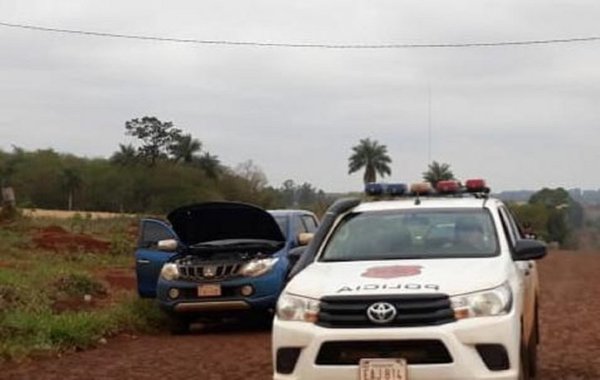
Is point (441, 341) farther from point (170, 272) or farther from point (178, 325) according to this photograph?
point (178, 325)

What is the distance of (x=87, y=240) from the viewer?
32.9 m

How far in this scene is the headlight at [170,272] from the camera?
12945 millimetres

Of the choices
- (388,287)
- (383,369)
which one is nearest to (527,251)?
(388,287)

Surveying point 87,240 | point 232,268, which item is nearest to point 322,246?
point 232,268

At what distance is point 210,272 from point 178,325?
112 centimetres

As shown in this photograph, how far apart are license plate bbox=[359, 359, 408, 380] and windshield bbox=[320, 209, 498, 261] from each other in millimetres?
1326

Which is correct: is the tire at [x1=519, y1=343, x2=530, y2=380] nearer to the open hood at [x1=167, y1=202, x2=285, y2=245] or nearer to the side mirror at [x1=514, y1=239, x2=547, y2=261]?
the side mirror at [x1=514, y1=239, x2=547, y2=261]

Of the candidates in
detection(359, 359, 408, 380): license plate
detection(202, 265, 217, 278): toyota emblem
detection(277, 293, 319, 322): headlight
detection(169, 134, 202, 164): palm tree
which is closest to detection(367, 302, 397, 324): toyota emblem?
detection(359, 359, 408, 380): license plate

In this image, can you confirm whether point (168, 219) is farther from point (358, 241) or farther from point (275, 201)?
point (275, 201)

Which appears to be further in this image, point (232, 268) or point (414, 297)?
point (232, 268)

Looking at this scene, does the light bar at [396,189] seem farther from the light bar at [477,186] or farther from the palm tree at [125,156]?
the palm tree at [125,156]

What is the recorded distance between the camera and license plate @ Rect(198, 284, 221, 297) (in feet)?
41.8

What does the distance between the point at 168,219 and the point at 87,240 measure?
66.1ft

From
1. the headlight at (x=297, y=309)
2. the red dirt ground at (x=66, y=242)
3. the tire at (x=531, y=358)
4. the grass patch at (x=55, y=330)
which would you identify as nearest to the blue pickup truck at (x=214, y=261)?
the grass patch at (x=55, y=330)
